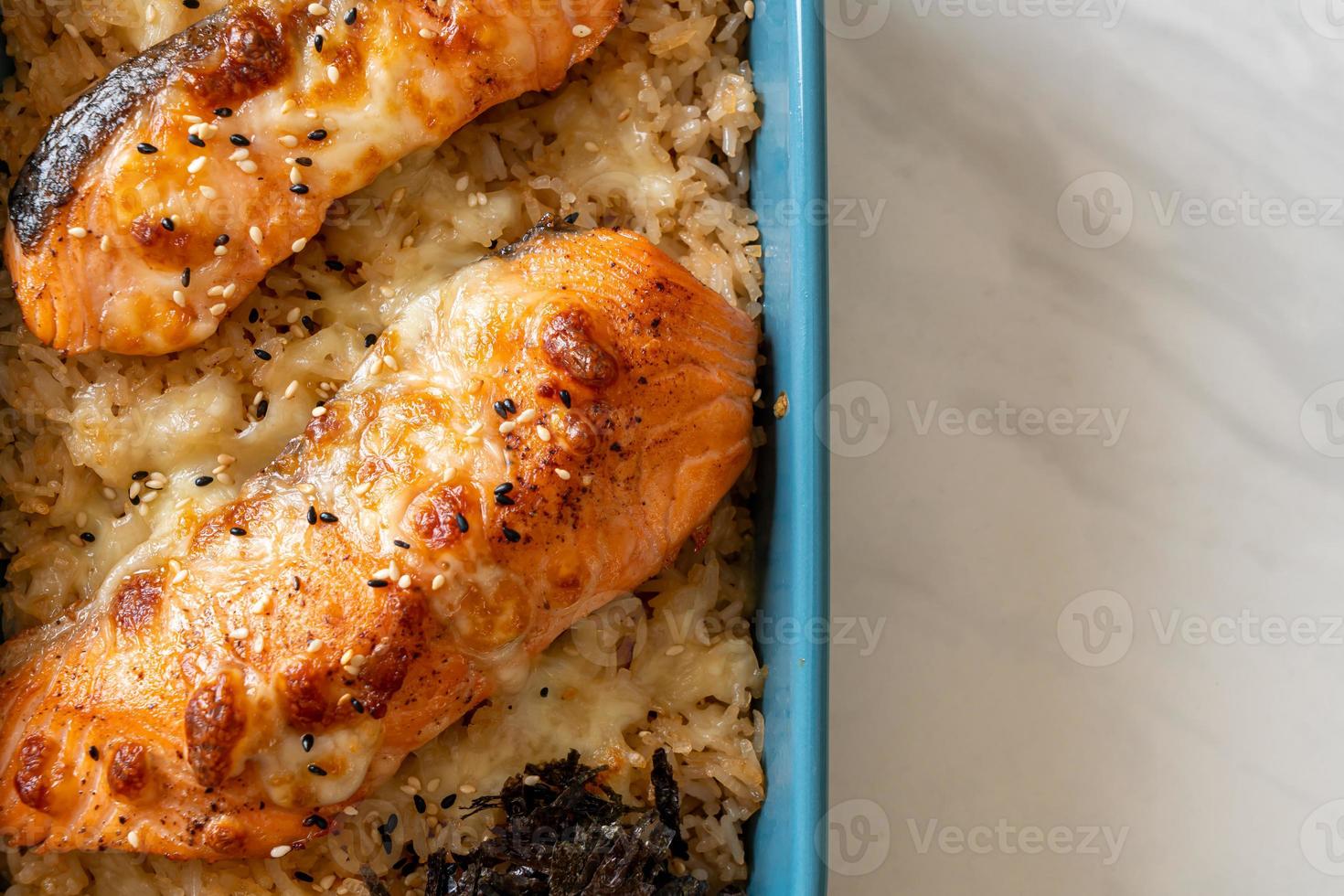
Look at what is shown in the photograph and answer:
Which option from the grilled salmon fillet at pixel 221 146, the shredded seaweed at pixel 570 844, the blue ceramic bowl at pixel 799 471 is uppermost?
the grilled salmon fillet at pixel 221 146

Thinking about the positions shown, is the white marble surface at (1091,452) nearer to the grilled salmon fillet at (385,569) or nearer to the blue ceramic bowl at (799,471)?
the blue ceramic bowl at (799,471)

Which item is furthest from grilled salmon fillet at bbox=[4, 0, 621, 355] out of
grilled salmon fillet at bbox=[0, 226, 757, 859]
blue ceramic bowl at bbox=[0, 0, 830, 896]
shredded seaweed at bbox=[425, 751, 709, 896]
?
shredded seaweed at bbox=[425, 751, 709, 896]

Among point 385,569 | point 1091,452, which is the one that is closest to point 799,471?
point 385,569

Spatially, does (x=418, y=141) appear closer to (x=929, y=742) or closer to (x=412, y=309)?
(x=412, y=309)

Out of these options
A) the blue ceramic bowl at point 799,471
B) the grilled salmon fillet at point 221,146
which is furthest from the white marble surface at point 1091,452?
the grilled salmon fillet at point 221,146

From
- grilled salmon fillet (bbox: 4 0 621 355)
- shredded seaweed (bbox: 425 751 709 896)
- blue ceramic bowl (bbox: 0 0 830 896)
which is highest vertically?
grilled salmon fillet (bbox: 4 0 621 355)

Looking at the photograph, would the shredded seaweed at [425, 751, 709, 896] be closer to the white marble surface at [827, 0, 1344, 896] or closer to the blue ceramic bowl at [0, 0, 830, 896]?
the blue ceramic bowl at [0, 0, 830, 896]

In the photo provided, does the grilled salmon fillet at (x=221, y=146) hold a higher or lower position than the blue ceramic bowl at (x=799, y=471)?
higher
